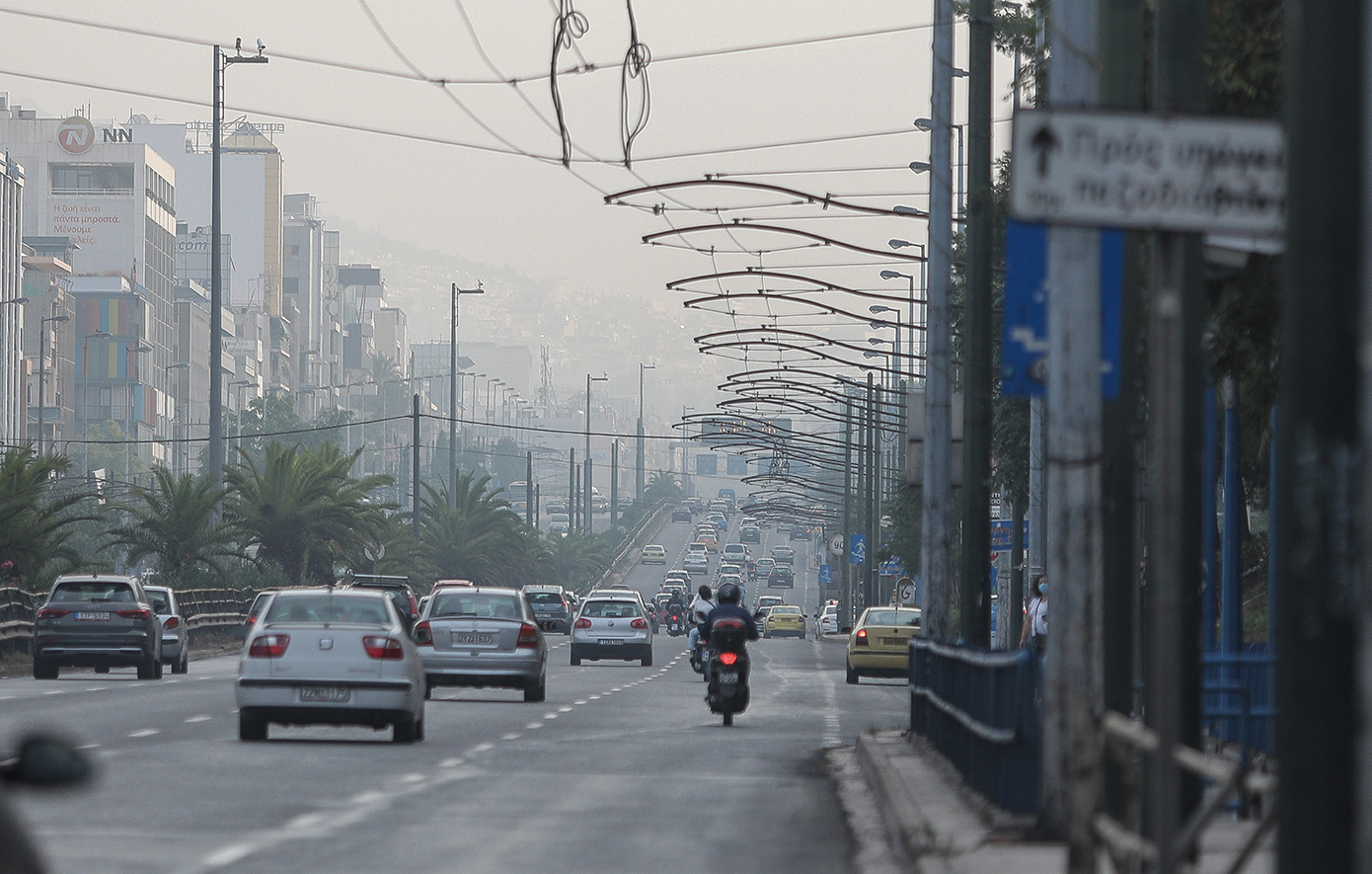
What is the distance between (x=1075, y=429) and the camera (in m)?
10.9

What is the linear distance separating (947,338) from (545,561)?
107865 millimetres

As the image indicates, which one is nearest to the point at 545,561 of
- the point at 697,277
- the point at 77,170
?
the point at 77,170

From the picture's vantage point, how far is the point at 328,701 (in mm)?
20812

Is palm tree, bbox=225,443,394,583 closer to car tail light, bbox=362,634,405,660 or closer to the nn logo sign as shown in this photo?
car tail light, bbox=362,634,405,660

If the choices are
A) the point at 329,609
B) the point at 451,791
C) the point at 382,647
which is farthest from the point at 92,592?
the point at 451,791

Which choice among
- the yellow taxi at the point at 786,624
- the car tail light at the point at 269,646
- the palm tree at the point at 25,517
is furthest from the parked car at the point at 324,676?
the yellow taxi at the point at 786,624

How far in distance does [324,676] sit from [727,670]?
6509 millimetres

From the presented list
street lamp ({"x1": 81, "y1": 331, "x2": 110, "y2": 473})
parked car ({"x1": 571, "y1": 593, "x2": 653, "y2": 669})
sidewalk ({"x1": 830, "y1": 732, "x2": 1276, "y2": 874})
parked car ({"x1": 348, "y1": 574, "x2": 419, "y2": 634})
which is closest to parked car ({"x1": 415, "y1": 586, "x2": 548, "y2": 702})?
sidewalk ({"x1": 830, "y1": 732, "x2": 1276, "y2": 874})

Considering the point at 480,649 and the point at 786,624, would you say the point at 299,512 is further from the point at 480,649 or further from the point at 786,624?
the point at 480,649

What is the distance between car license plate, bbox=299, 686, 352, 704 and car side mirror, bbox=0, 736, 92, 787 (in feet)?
51.2

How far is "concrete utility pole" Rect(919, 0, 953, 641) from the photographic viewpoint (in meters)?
24.2

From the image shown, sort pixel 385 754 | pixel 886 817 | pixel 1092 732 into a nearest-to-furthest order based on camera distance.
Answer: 1. pixel 1092 732
2. pixel 886 817
3. pixel 385 754

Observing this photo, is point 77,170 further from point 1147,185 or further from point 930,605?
point 1147,185

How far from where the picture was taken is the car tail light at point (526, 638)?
29953 mm
